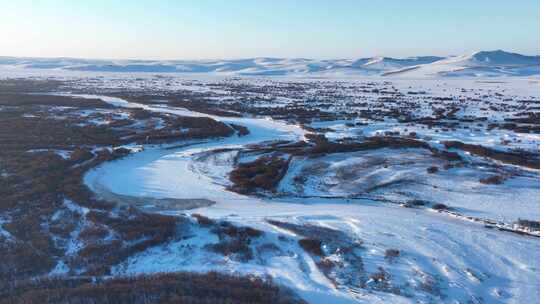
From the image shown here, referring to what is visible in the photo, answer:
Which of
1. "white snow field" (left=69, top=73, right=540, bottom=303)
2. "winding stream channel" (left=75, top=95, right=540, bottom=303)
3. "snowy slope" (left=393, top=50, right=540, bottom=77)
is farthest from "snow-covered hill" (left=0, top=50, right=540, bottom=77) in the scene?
"winding stream channel" (left=75, top=95, right=540, bottom=303)

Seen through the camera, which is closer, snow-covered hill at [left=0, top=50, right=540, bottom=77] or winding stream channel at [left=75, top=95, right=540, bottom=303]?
winding stream channel at [left=75, top=95, right=540, bottom=303]

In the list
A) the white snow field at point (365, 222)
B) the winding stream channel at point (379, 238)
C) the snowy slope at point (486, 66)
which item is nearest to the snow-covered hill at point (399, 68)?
the snowy slope at point (486, 66)

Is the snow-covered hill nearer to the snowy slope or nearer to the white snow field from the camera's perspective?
the snowy slope

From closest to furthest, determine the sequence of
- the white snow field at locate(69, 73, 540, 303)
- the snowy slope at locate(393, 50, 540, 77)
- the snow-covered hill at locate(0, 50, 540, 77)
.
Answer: the white snow field at locate(69, 73, 540, 303)
the snowy slope at locate(393, 50, 540, 77)
the snow-covered hill at locate(0, 50, 540, 77)

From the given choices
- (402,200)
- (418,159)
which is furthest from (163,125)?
(402,200)

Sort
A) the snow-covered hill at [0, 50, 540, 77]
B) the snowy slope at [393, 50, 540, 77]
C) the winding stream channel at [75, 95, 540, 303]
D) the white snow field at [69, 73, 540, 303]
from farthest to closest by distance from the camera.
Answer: the snow-covered hill at [0, 50, 540, 77] < the snowy slope at [393, 50, 540, 77] < the white snow field at [69, 73, 540, 303] < the winding stream channel at [75, 95, 540, 303]

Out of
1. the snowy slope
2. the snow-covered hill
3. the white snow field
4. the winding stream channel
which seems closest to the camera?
the winding stream channel

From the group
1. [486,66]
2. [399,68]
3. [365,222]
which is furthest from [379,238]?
[399,68]

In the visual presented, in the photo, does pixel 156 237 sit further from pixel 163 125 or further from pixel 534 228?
pixel 163 125

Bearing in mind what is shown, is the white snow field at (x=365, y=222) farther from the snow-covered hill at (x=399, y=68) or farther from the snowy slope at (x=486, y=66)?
the snow-covered hill at (x=399, y=68)

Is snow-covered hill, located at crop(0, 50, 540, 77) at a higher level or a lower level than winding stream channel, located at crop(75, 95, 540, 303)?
higher
